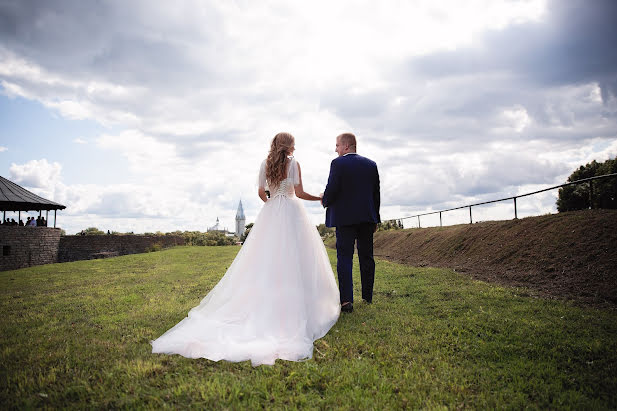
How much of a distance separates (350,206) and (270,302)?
84.4 inches

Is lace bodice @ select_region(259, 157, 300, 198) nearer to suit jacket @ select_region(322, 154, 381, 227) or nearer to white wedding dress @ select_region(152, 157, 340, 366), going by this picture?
white wedding dress @ select_region(152, 157, 340, 366)

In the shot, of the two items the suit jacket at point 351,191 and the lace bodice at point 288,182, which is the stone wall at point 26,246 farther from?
the suit jacket at point 351,191

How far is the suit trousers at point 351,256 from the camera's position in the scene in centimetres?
562

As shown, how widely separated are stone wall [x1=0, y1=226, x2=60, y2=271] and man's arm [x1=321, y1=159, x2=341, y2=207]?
101ft

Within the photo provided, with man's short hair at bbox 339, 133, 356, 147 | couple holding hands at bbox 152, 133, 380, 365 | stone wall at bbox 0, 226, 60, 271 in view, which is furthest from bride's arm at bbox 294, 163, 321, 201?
stone wall at bbox 0, 226, 60, 271

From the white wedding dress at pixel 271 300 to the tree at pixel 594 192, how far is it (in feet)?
31.7

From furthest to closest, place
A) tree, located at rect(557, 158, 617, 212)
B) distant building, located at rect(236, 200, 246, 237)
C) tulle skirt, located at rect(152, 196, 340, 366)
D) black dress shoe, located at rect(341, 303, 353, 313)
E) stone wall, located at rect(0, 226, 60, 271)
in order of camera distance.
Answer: distant building, located at rect(236, 200, 246, 237) < stone wall, located at rect(0, 226, 60, 271) < tree, located at rect(557, 158, 617, 212) < black dress shoe, located at rect(341, 303, 353, 313) < tulle skirt, located at rect(152, 196, 340, 366)

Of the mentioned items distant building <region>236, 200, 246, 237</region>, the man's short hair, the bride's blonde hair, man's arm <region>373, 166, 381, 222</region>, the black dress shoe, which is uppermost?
distant building <region>236, 200, 246, 237</region>

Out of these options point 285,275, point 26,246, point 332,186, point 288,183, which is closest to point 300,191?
point 288,183

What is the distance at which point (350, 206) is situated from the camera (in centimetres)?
579

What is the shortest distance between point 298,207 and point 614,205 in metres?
10.7

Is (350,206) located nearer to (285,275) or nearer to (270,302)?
(285,275)

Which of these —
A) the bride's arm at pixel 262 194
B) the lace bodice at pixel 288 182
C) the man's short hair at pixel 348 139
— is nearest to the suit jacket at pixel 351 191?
the man's short hair at pixel 348 139

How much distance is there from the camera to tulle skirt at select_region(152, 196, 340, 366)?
12.7ft
